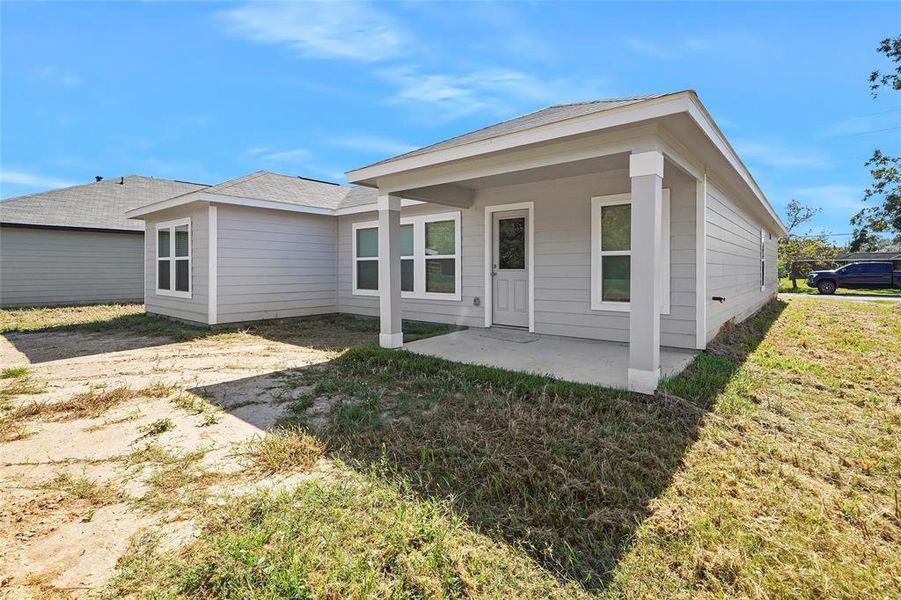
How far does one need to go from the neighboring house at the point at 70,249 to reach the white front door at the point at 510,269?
1189cm

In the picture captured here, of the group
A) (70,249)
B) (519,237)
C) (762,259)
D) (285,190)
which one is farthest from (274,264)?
(762,259)

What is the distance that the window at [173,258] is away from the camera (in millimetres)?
9000

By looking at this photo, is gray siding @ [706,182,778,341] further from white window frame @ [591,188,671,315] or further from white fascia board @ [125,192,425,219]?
white fascia board @ [125,192,425,219]

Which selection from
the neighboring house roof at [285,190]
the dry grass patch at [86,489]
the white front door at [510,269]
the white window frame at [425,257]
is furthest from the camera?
the neighboring house roof at [285,190]

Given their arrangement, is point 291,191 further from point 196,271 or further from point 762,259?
point 762,259

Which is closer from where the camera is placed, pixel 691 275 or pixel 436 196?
pixel 691 275

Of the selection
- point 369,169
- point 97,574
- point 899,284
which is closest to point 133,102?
point 369,169

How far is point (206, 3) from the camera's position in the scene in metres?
6.33

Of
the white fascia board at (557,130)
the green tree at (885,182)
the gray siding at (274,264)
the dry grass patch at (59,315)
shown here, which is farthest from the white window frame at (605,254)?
the green tree at (885,182)

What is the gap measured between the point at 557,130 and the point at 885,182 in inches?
786

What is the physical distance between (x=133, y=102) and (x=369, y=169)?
10.4 meters

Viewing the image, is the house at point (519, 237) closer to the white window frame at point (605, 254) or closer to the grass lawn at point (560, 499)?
the white window frame at point (605, 254)

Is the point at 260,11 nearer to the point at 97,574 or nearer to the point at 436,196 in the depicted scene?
the point at 436,196

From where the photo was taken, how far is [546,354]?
534 cm
